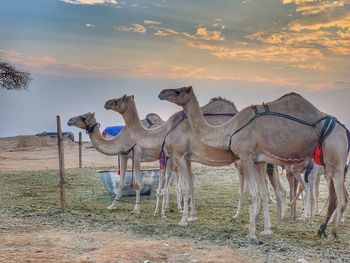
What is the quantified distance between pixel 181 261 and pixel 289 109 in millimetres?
3512

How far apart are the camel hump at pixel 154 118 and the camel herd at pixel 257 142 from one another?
193cm

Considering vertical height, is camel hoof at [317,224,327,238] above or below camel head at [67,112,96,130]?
below

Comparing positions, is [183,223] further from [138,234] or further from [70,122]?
[70,122]

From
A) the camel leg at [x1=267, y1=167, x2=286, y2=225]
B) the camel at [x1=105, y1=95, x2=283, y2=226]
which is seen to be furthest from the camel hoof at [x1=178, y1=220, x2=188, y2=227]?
the camel leg at [x1=267, y1=167, x2=286, y2=225]

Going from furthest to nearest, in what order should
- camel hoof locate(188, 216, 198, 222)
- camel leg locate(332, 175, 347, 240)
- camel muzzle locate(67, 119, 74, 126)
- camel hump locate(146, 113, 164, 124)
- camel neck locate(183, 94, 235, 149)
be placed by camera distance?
camel hump locate(146, 113, 164, 124), camel muzzle locate(67, 119, 74, 126), camel hoof locate(188, 216, 198, 222), camel neck locate(183, 94, 235, 149), camel leg locate(332, 175, 347, 240)

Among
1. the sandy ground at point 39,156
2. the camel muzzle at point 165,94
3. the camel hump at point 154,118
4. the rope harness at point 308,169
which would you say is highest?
the camel muzzle at point 165,94

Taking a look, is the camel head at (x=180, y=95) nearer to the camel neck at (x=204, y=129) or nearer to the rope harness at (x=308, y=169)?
the camel neck at (x=204, y=129)

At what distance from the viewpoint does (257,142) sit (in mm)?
9203

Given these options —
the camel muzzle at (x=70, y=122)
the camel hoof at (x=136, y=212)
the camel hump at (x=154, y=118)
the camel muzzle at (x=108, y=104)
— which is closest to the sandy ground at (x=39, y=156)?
the camel hump at (x=154, y=118)

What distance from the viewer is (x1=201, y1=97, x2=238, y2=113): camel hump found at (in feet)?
37.6

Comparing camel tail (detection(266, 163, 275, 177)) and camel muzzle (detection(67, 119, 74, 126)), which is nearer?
camel tail (detection(266, 163, 275, 177))

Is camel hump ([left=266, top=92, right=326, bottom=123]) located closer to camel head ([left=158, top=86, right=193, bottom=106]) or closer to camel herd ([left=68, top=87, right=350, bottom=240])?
camel herd ([left=68, top=87, right=350, bottom=240])

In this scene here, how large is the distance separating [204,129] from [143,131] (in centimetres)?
232

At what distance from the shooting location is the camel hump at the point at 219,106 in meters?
11.5
